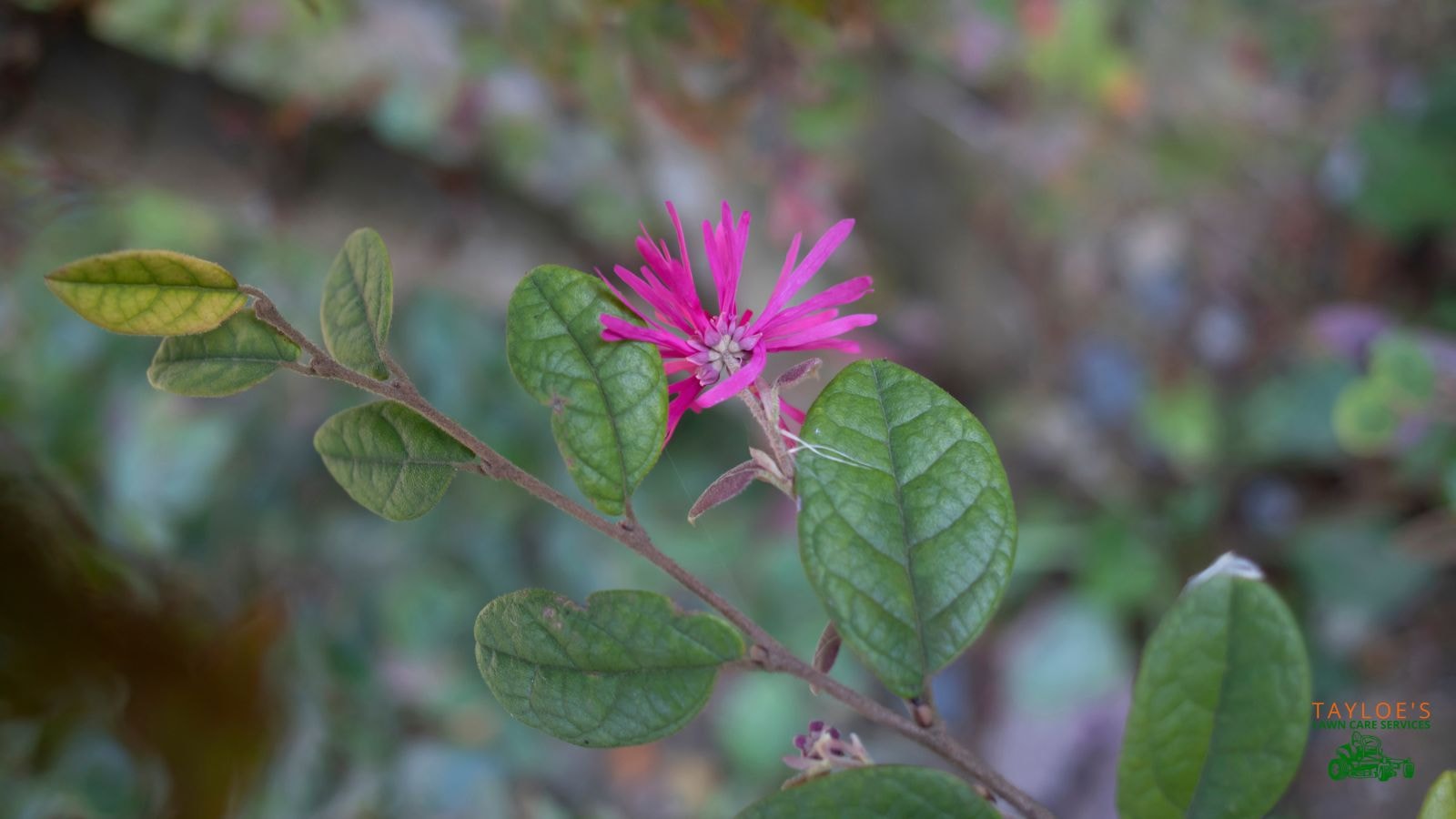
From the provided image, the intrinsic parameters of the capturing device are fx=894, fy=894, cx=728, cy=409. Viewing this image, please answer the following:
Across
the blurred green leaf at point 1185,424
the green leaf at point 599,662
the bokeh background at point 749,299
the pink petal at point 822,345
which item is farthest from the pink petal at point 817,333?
the blurred green leaf at point 1185,424

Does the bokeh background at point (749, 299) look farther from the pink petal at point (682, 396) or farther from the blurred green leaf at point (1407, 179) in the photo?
the pink petal at point (682, 396)

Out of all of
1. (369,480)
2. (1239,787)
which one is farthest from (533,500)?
(1239,787)

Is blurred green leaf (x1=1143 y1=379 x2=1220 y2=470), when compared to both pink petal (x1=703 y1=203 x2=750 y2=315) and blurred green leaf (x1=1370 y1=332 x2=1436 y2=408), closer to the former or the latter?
blurred green leaf (x1=1370 y1=332 x2=1436 y2=408)

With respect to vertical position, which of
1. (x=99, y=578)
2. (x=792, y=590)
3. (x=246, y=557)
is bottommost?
(x=99, y=578)

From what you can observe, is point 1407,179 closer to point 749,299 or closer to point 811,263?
point 749,299

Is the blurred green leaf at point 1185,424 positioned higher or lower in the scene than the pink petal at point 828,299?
higher

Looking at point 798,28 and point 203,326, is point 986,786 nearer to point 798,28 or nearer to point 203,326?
point 203,326
